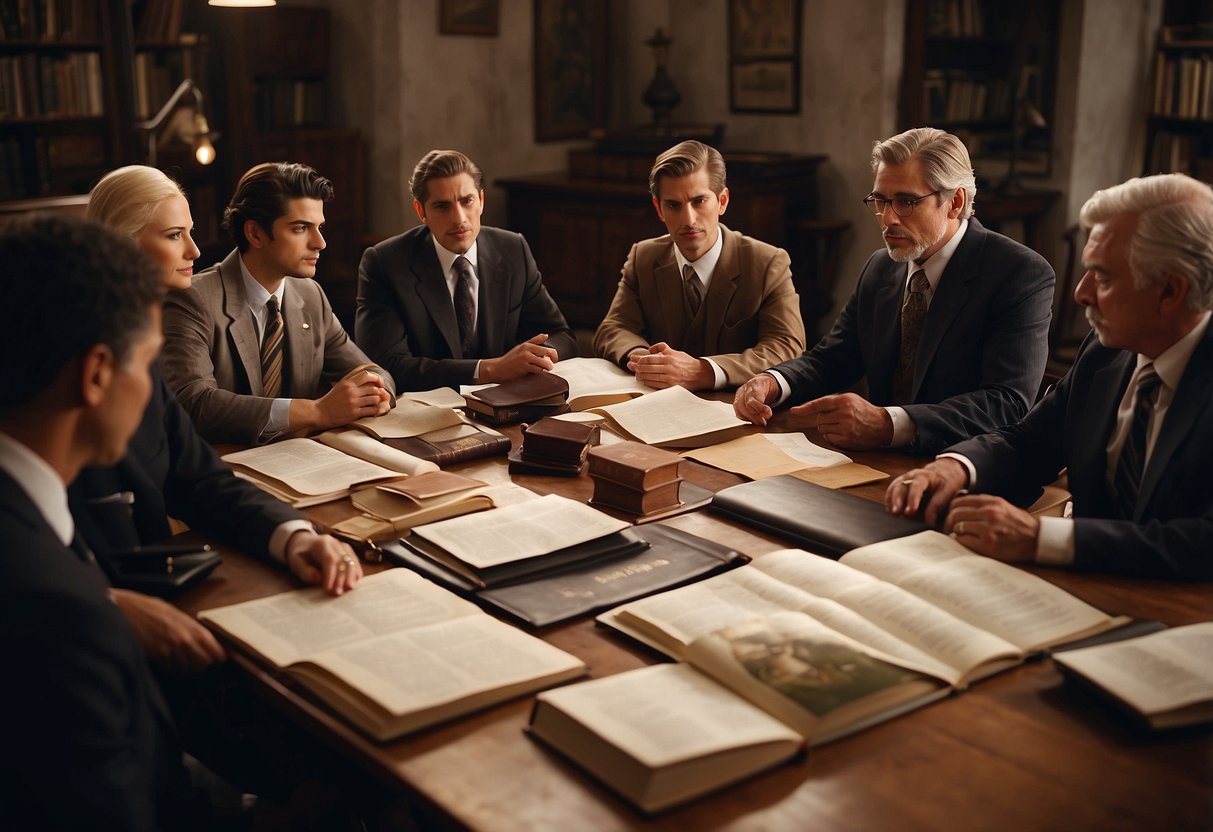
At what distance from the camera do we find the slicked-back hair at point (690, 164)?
384 cm

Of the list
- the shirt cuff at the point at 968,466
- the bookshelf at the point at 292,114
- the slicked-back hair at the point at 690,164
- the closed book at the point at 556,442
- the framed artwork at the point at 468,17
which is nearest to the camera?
the shirt cuff at the point at 968,466

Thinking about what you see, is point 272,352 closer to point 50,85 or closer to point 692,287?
point 692,287

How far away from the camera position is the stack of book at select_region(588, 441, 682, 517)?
237cm

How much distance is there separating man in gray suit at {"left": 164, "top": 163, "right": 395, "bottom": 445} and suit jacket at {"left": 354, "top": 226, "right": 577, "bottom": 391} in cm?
30

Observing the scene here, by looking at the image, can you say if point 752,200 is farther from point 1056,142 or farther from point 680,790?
point 680,790

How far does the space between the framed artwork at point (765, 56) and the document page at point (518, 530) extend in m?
5.69

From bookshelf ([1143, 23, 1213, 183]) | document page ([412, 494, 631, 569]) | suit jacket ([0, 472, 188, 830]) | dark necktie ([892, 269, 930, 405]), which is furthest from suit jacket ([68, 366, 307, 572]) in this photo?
bookshelf ([1143, 23, 1213, 183])

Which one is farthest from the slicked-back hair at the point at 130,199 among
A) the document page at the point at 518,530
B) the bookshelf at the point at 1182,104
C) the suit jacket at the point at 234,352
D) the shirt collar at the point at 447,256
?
the bookshelf at the point at 1182,104

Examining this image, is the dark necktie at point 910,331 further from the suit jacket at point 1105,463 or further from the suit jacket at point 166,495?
the suit jacket at point 166,495

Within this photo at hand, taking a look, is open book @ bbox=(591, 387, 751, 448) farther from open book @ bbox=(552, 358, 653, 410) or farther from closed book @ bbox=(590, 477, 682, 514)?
closed book @ bbox=(590, 477, 682, 514)

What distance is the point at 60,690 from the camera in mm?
1404

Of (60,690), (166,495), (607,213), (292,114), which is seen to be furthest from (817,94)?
(60,690)

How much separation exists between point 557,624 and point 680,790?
0.51 meters

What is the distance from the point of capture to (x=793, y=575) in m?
1.99
